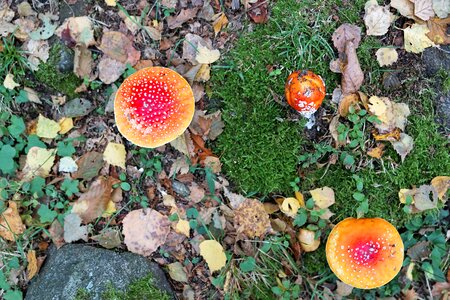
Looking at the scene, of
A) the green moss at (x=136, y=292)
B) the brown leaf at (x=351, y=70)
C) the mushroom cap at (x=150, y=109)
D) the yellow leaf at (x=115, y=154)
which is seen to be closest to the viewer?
the mushroom cap at (x=150, y=109)

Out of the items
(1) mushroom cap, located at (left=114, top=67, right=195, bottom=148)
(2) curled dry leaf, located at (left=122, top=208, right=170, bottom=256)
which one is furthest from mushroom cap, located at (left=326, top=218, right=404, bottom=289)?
(1) mushroom cap, located at (left=114, top=67, right=195, bottom=148)

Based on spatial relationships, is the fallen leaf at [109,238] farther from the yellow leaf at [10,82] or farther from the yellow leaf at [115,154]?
the yellow leaf at [10,82]

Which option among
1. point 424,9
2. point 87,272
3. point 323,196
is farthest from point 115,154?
point 424,9

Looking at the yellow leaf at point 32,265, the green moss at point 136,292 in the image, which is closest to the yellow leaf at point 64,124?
the yellow leaf at point 32,265

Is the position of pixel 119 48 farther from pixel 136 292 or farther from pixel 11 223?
pixel 136 292

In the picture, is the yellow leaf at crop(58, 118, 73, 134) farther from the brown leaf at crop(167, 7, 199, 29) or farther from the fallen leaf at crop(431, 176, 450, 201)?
the fallen leaf at crop(431, 176, 450, 201)

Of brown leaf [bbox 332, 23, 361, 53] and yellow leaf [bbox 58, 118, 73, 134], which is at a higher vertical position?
brown leaf [bbox 332, 23, 361, 53]
